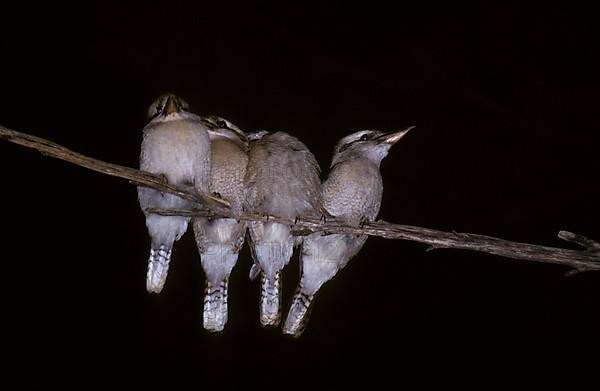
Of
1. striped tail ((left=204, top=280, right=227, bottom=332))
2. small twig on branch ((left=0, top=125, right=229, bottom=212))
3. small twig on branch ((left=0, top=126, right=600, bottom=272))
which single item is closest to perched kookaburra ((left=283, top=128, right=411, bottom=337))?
striped tail ((left=204, top=280, right=227, bottom=332))

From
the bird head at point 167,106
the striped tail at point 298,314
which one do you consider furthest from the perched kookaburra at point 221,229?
the striped tail at point 298,314

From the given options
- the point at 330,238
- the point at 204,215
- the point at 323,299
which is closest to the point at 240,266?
the point at 323,299

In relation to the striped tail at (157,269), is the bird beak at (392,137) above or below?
above

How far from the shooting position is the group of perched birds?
4180 millimetres

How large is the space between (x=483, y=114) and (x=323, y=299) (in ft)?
7.15

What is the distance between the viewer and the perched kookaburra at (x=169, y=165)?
4109 mm

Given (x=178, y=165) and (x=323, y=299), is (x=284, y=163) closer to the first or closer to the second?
(x=178, y=165)

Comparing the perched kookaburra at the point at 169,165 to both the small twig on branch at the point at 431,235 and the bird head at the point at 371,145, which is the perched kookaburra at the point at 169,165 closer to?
the small twig on branch at the point at 431,235

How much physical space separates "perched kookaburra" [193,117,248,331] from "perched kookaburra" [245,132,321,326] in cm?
8

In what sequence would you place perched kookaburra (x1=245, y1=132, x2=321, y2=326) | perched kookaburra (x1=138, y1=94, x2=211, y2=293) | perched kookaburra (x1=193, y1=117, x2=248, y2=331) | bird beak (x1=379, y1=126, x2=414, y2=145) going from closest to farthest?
perched kookaburra (x1=138, y1=94, x2=211, y2=293)
perched kookaburra (x1=245, y1=132, x2=321, y2=326)
perched kookaburra (x1=193, y1=117, x2=248, y2=331)
bird beak (x1=379, y1=126, x2=414, y2=145)

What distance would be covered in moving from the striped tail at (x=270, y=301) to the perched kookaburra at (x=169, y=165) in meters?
0.58

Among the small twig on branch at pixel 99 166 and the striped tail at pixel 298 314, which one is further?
the striped tail at pixel 298 314

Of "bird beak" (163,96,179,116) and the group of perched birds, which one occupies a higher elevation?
"bird beak" (163,96,179,116)

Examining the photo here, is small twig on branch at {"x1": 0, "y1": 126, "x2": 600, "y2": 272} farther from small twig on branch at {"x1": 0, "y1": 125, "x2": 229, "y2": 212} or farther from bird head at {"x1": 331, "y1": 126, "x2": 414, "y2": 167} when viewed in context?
bird head at {"x1": 331, "y1": 126, "x2": 414, "y2": 167}
